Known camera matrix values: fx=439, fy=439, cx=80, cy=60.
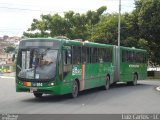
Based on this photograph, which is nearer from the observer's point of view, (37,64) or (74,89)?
(37,64)

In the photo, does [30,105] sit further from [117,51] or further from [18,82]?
[117,51]

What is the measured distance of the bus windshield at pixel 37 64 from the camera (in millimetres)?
18125

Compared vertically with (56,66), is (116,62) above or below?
below

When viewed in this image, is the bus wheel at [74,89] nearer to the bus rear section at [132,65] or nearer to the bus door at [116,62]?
the bus door at [116,62]

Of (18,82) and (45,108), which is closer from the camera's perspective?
(45,108)

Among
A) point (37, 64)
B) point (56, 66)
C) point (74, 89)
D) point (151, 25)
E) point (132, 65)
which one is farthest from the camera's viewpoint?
point (151, 25)

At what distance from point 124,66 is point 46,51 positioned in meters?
12.4

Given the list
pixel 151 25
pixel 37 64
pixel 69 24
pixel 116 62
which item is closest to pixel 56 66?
pixel 37 64

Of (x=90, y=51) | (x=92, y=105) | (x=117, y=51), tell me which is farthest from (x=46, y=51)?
(x=117, y=51)

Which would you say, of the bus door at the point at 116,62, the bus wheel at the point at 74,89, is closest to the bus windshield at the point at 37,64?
the bus wheel at the point at 74,89

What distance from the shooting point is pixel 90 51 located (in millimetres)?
22750

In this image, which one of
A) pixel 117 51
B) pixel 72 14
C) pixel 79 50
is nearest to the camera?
pixel 79 50

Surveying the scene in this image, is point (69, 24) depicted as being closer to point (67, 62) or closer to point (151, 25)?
point (151, 25)

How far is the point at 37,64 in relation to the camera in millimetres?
18328
